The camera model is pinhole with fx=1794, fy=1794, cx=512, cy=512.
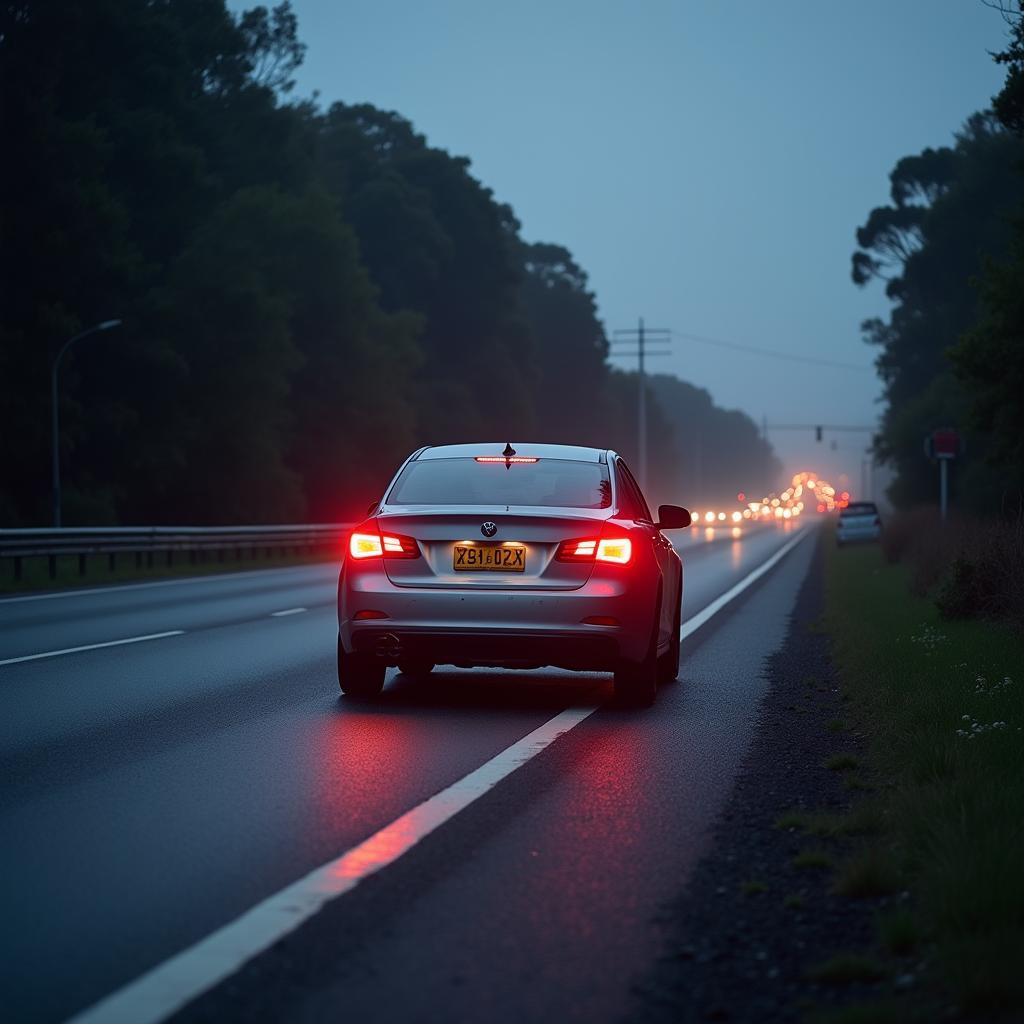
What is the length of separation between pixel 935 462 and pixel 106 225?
27721 mm

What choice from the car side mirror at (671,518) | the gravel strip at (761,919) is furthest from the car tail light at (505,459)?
the gravel strip at (761,919)

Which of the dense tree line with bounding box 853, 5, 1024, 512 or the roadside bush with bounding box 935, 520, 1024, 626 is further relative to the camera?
the dense tree line with bounding box 853, 5, 1024, 512

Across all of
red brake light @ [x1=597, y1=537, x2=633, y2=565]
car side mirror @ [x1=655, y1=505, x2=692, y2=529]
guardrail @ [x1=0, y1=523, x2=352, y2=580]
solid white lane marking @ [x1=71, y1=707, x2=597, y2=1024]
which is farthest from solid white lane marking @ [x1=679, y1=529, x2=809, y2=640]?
guardrail @ [x1=0, y1=523, x2=352, y2=580]

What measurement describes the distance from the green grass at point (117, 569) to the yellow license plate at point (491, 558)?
677 inches

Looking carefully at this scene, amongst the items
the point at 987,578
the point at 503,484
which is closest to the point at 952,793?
the point at 503,484

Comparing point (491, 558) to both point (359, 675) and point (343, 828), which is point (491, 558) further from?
point (343, 828)

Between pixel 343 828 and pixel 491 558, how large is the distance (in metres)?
4.17

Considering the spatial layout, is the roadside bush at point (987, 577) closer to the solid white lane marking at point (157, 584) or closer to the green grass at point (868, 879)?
the green grass at point (868, 879)

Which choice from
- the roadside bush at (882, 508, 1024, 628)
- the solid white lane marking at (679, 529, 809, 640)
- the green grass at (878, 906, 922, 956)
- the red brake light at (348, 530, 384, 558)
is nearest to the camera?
the green grass at (878, 906, 922, 956)

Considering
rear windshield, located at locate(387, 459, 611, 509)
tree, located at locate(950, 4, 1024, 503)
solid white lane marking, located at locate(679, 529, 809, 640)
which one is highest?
tree, located at locate(950, 4, 1024, 503)

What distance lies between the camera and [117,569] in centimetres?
3478

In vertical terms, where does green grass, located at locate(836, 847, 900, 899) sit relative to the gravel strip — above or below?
above

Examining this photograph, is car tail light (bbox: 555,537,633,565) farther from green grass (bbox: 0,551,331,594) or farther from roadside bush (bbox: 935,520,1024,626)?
green grass (bbox: 0,551,331,594)

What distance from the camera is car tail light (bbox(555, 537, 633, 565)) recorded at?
36.9 feet
